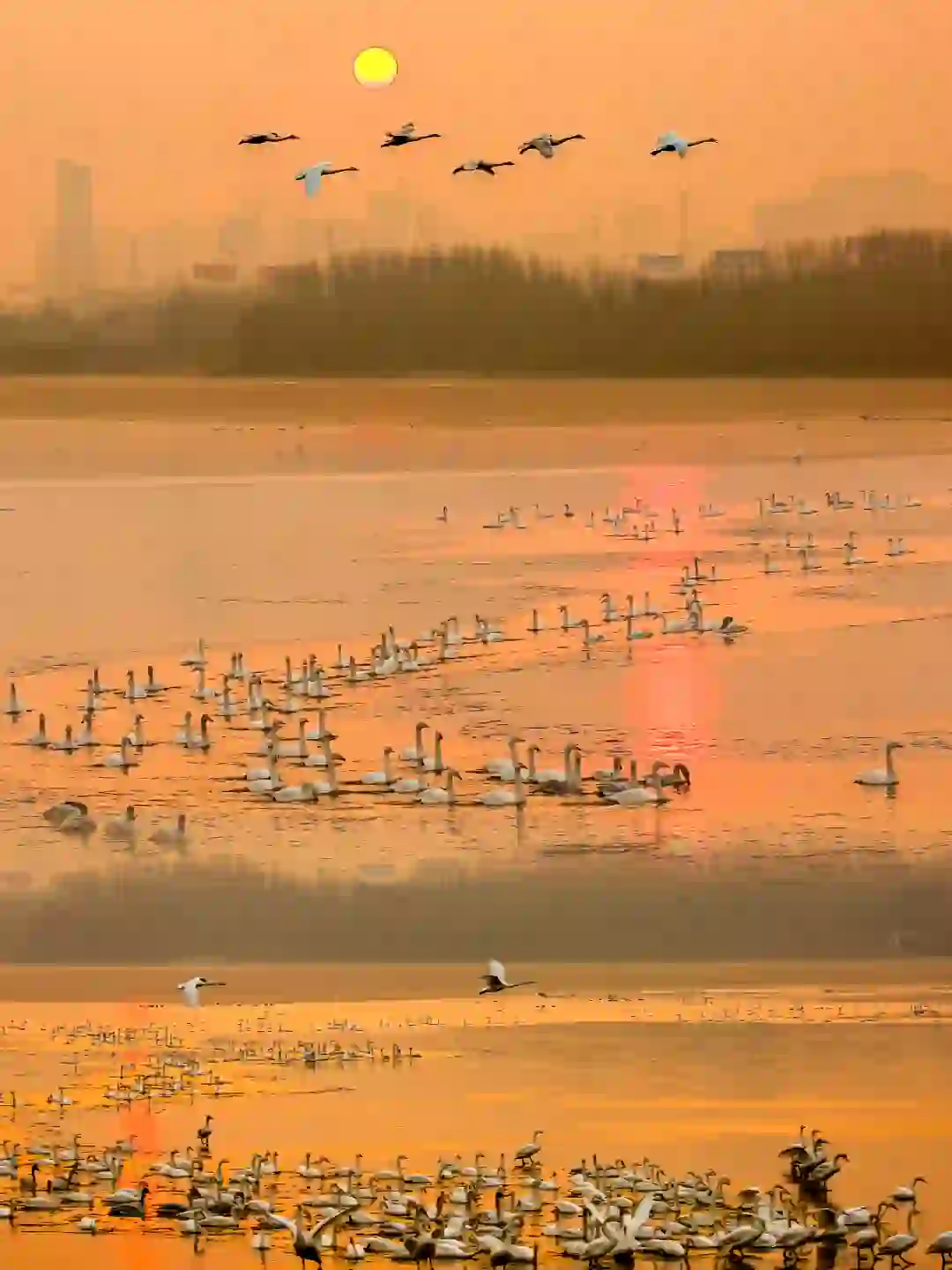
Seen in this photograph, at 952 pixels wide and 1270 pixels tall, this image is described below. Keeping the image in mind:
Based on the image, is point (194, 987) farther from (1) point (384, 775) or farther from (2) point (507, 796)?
(2) point (507, 796)

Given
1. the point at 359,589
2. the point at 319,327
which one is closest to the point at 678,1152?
the point at 359,589

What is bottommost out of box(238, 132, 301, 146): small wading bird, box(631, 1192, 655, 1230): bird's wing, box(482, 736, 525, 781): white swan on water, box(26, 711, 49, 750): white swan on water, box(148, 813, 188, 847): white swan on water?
box(631, 1192, 655, 1230): bird's wing

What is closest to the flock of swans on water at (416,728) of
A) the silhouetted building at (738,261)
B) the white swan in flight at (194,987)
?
the white swan in flight at (194,987)

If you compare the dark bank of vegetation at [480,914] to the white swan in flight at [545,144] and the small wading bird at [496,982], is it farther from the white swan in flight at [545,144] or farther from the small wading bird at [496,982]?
the white swan in flight at [545,144]

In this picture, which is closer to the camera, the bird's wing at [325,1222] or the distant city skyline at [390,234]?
the bird's wing at [325,1222]

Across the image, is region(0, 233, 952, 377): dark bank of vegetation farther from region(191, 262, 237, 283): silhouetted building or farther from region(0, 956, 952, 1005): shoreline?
region(0, 956, 952, 1005): shoreline

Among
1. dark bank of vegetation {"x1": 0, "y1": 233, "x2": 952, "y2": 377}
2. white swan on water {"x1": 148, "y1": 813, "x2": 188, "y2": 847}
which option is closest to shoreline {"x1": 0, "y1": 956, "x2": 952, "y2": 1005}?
white swan on water {"x1": 148, "y1": 813, "x2": 188, "y2": 847}
